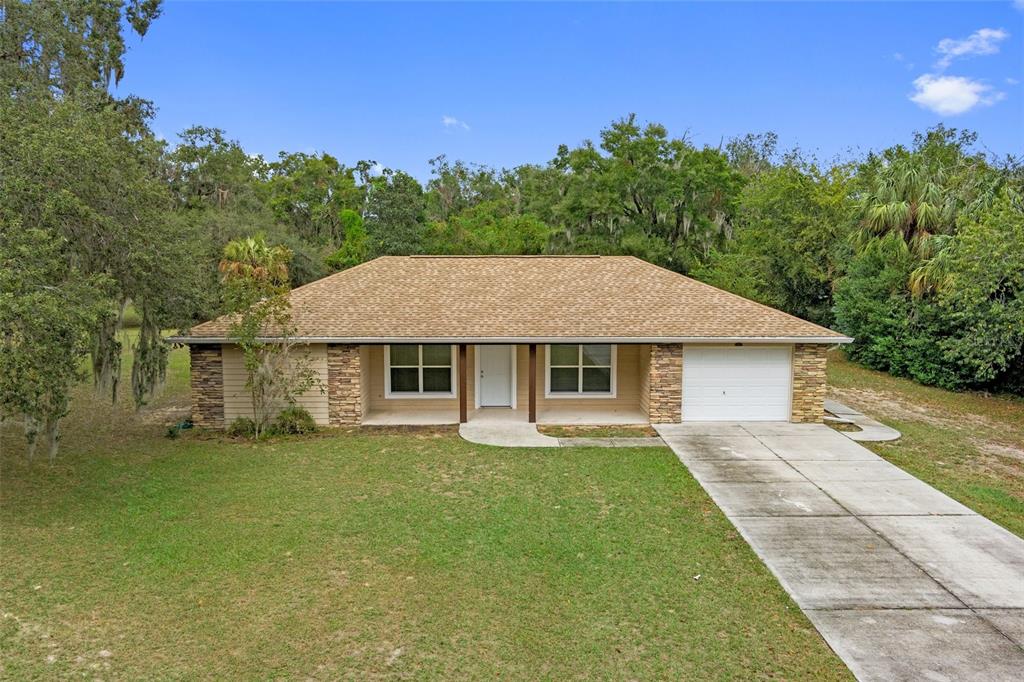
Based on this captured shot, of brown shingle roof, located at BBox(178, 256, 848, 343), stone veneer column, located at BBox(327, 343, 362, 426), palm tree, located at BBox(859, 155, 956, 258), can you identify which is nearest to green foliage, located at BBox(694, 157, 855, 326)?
palm tree, located at BBox(859, 155, 956, 258)

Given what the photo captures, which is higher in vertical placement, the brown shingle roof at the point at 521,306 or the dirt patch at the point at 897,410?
the brown shingle roof at the point at 521,306

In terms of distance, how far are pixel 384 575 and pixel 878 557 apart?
5.66 meters

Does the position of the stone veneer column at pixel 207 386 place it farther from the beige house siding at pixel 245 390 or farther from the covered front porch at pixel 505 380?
the covered front porch at pixel 505 380

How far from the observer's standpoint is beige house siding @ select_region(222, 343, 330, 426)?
13.4 m

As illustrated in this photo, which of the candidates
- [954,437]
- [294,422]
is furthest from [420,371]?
[954,437]

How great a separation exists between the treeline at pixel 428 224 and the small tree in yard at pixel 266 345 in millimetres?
1657

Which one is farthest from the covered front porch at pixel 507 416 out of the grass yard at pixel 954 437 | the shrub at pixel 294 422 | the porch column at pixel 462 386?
the grass yard at pixel 954 437

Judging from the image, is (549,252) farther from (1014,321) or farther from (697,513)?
(697,513)

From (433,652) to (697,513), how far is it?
4.58 meters

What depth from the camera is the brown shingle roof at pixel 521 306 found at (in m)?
13.3

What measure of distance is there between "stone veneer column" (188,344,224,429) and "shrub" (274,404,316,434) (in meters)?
1.55

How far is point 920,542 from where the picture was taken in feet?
24.9

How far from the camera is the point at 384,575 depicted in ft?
22.1

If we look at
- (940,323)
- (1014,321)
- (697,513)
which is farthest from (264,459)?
(940,323)
